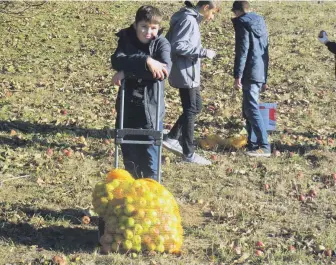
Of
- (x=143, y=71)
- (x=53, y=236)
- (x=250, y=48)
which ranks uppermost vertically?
(x=250, y=48)

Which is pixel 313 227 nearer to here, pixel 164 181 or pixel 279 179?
pixel 279 179

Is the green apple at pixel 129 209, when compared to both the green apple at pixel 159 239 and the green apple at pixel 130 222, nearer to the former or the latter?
the green apple at pixel 130 222

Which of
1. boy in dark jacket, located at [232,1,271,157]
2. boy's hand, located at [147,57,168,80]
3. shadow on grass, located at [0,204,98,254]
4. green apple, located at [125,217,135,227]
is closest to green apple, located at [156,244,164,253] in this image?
green apple, located at [125,217,135,227]

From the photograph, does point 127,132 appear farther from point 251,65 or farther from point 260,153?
point 260,153

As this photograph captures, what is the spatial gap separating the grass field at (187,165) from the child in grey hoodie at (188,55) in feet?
1.70

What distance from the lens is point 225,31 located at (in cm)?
1512

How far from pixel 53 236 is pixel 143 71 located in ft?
5.08

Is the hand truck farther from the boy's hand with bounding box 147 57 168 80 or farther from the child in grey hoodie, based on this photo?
the child in grey hoodie

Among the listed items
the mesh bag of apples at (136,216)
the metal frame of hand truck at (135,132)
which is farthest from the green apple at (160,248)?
the metal frame of hand truck at (135,132)

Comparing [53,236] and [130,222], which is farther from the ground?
[130,222]

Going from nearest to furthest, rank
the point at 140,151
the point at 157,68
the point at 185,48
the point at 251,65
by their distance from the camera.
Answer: the point at 157,68
the point at 140,151
the point at 185,48
the point at 251,65

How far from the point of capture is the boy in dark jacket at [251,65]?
7.13m

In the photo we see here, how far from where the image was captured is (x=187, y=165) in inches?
279

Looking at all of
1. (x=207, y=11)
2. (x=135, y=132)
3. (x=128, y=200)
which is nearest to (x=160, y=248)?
(x=128, y=200)
